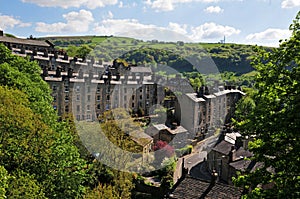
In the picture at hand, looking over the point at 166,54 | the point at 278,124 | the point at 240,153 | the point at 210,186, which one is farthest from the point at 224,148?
the point at 166,54

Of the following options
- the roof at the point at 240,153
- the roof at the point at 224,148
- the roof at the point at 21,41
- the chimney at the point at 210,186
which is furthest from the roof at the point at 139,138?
the roof at the point at 21,41

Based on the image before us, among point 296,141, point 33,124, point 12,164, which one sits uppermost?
point 296,141

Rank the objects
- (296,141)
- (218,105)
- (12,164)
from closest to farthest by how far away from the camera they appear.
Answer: (296,141)
(12,164)
(218,105)

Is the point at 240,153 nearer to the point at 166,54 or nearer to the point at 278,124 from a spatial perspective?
the point at 278,124

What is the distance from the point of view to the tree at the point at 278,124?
11031 mm

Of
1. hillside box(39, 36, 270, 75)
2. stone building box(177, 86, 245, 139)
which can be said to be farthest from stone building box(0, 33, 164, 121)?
hillside box(39, 36, 270, 75)

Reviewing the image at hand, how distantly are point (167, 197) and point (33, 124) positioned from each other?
1341cm

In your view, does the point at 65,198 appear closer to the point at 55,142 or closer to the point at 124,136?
the point at 55,142

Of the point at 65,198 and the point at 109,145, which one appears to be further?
the point at 109,145

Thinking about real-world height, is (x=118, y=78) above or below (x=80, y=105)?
above

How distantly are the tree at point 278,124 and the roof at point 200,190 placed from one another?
48.2 feet

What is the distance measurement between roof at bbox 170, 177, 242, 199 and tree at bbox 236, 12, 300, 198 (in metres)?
14.7

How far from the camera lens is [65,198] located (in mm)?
21203

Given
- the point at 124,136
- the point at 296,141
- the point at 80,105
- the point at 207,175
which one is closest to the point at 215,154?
the point at 207,175
